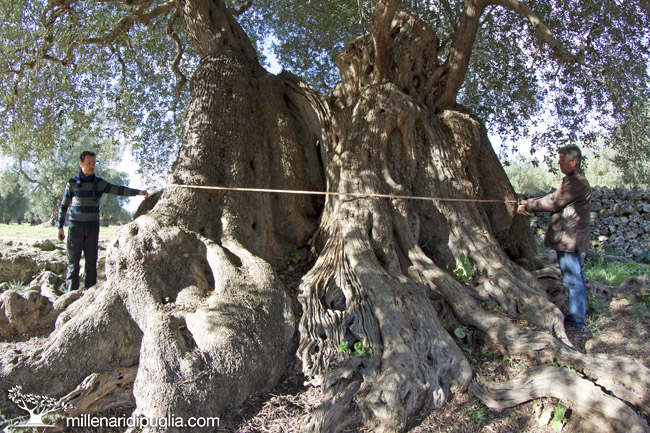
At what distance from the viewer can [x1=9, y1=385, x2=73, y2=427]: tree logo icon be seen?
3.18 meters

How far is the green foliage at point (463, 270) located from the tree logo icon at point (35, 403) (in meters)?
3.88

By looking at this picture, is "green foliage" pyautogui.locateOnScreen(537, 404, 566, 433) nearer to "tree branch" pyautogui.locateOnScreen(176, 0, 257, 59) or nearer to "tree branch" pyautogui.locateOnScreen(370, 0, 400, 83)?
"tree branch" pyautogui.locateOnScreen(370, 0, 400, 83)

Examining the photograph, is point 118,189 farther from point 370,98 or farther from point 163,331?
point 370,98

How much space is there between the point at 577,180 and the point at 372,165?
229cm

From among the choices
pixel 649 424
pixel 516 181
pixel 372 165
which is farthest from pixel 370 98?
pixel 516 181

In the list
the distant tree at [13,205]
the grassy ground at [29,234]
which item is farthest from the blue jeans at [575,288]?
the distant tree at [13,205]

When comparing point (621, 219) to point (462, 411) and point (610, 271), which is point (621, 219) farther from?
point (462, 411)

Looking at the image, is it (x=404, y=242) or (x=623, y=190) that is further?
(x=623, y=190)

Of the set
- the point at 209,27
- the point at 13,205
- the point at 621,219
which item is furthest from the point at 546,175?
the point at 13,205

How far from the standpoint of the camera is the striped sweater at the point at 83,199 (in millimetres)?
5250

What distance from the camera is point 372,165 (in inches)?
205

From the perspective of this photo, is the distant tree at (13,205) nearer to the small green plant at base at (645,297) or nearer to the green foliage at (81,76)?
the green foliage at (81,76)

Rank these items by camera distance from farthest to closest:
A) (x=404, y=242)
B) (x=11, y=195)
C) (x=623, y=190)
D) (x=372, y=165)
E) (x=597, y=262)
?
(x=11, y=195)
(x=623, y=190)
(x=597, y=262)
(x=372, y=165)
(x=404, y=242)

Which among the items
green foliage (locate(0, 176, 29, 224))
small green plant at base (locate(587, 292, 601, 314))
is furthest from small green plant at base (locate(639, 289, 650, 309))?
green foliage (locate(0, 176, 29, 224))
